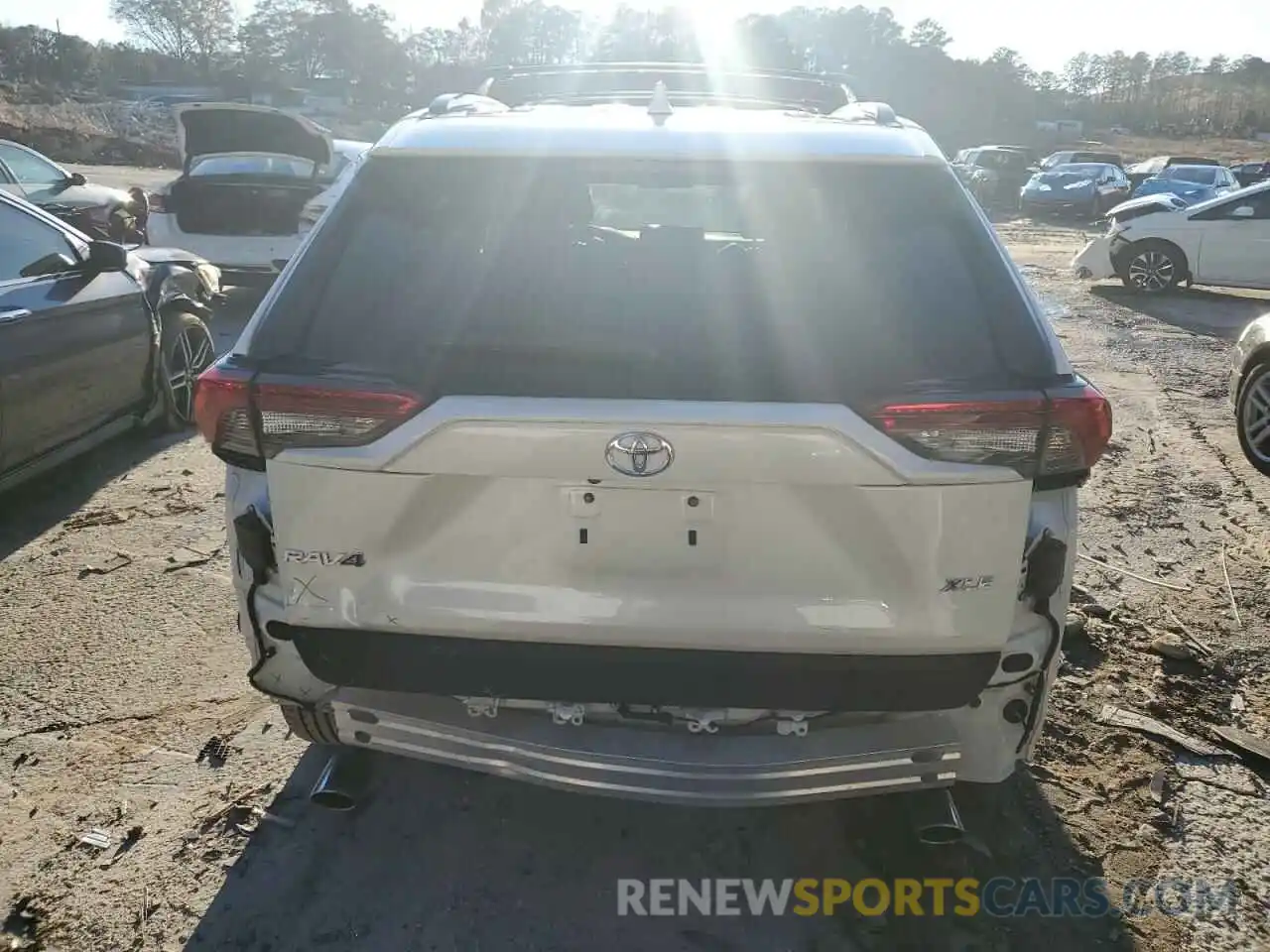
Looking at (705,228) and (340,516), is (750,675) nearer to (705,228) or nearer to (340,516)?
(340,516)

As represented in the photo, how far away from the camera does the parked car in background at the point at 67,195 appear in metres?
11.8

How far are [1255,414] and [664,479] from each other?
566 cm

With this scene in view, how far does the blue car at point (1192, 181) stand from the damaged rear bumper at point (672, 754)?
1041 inches

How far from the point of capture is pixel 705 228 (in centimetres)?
363

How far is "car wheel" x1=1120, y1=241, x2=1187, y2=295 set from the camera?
13883mm

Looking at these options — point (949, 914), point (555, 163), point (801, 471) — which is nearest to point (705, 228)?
point (555, 163)

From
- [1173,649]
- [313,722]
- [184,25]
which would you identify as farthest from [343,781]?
[184,25]

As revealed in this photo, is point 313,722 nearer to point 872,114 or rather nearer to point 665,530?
point 665,530

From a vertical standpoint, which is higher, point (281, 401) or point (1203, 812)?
point (281, 401)

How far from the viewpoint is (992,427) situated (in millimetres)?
2180

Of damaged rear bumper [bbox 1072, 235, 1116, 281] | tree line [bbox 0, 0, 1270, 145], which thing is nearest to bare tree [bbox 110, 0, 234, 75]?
tree line [bbox 0, 0, 1270, 145]

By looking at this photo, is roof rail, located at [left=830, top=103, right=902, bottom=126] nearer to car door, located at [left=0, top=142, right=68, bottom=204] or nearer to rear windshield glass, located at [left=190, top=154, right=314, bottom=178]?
rear windshield glass, located at [left=190, top=154, right=314, bottom=178]

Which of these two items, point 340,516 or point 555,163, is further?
point 555,163

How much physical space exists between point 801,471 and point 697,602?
367 mm
